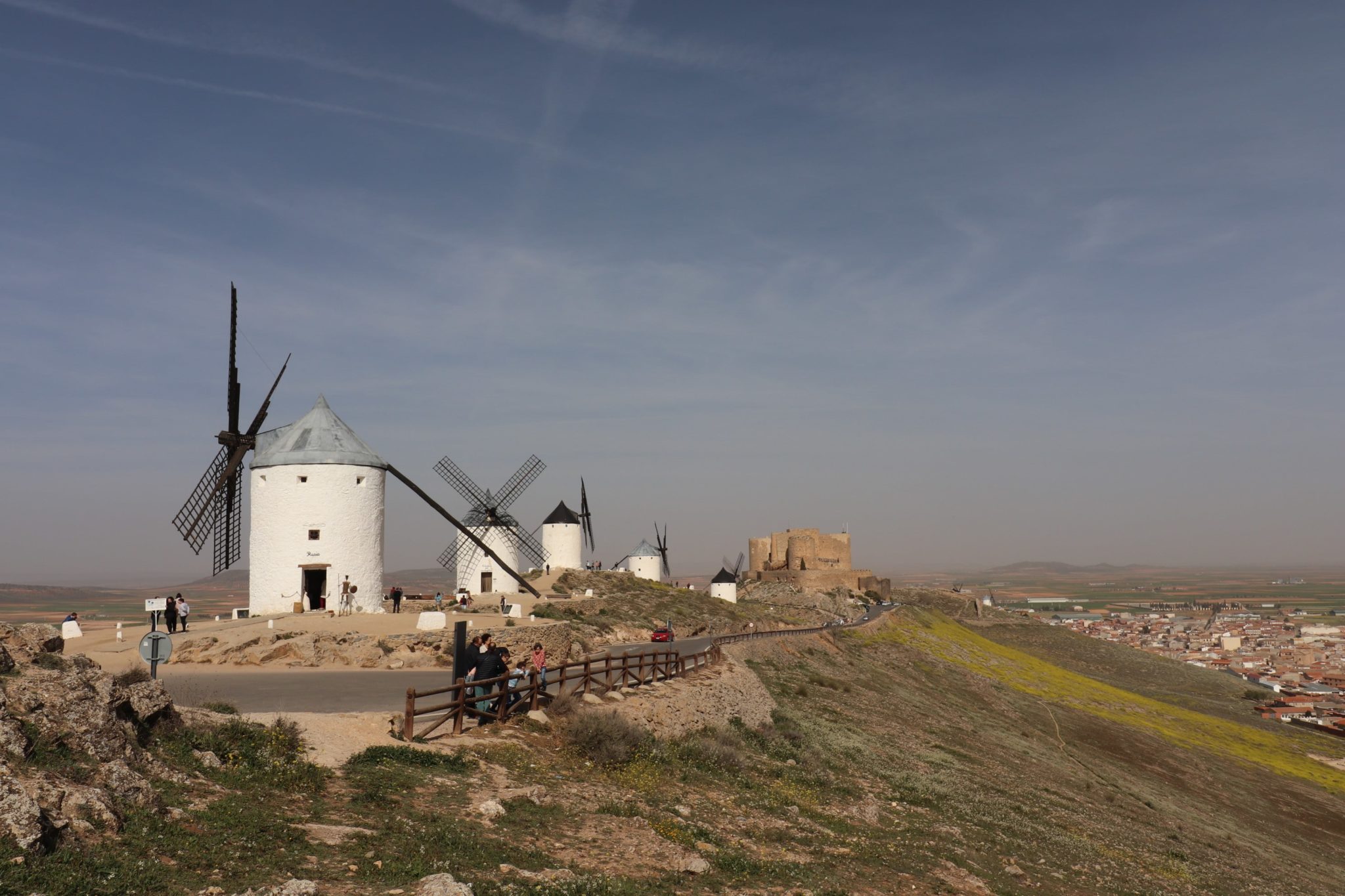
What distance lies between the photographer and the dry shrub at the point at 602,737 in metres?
17.7

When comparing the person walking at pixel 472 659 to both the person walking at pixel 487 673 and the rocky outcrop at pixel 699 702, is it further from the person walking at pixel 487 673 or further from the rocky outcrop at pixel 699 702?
the rocky outcrop at pixel 699 702

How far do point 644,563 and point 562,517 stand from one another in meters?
14.2

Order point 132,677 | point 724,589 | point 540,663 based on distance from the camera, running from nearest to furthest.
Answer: point 132,677 < point 540,663 < point 724,589

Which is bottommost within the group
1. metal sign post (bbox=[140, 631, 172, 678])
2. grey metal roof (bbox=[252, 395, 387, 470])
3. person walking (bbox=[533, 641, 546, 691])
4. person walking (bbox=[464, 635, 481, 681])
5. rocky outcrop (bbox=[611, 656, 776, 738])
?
rocky outcrop (bbox=[611, 656, 776, 738])

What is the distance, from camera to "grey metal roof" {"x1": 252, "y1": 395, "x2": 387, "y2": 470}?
1457 inches

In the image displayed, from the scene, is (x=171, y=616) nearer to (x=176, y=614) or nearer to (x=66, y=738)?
(x=176, y=614)

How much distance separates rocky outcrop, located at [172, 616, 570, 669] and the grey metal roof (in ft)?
33.5

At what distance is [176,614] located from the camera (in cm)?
3075

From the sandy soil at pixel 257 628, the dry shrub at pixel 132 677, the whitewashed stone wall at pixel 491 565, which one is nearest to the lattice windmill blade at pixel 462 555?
the whitewashed stone wall at pixel 491 565

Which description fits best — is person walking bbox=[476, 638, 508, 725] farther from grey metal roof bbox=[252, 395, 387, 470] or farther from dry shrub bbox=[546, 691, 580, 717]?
grey metal roof bbox=[252, 395, 387, 470]

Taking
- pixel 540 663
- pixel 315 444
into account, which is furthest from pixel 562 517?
pixel 540 663

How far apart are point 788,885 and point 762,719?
14.5 meters

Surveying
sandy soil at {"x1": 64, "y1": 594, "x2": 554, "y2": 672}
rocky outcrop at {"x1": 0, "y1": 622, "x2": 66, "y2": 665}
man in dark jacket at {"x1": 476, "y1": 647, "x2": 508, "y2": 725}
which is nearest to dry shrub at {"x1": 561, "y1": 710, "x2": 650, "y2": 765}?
man in dark jacket at {"x1": 476, "y1": 647, "x2": 508, "y2": 725}

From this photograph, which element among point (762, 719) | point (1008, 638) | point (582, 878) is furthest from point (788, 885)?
point (1008, 638)
